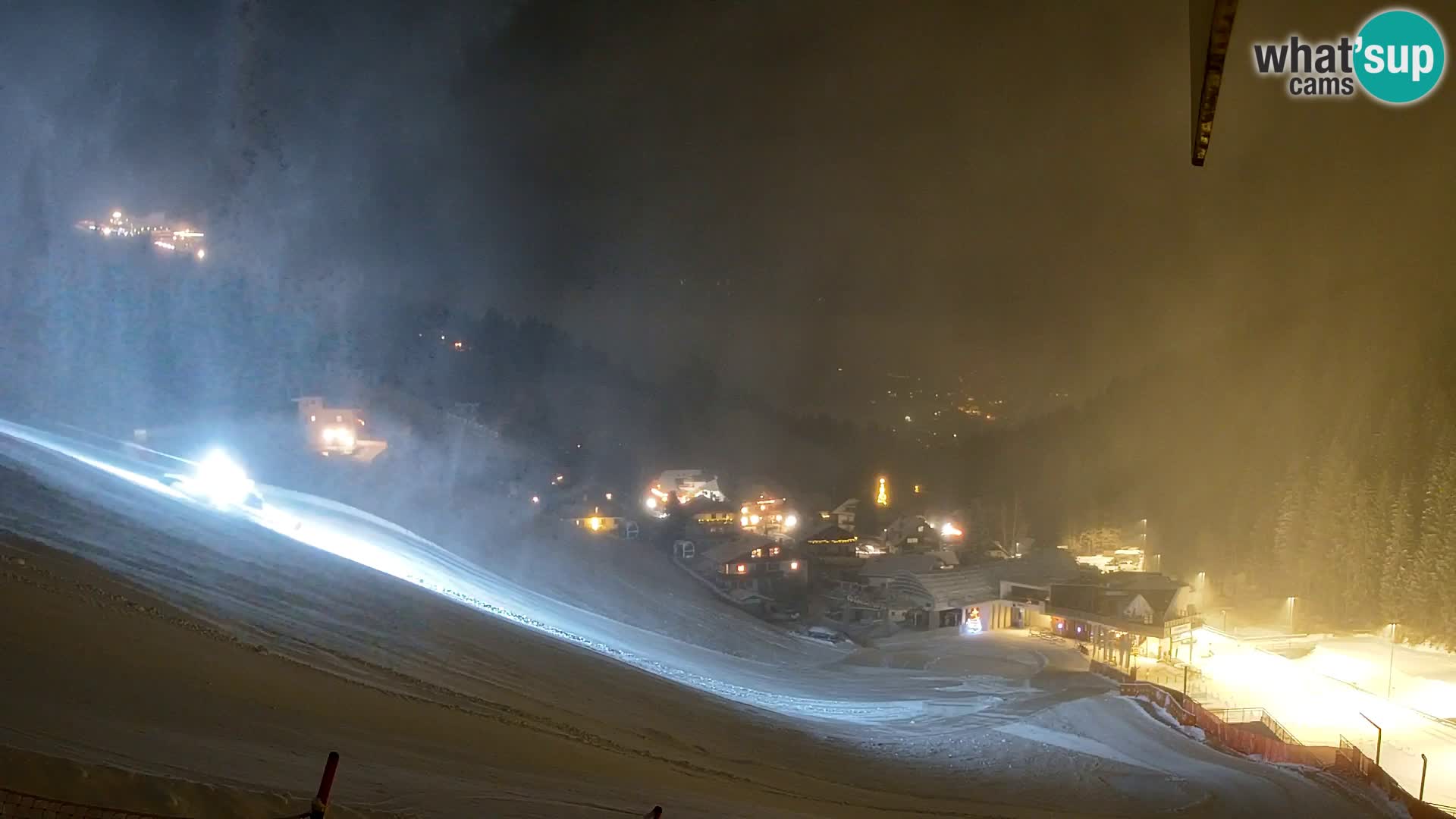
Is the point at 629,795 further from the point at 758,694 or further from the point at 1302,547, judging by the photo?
the point at 1302,547

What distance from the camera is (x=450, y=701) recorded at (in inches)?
408

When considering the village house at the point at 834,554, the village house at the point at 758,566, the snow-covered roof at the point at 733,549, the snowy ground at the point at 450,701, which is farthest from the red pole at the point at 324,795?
the village house at the point at 834,554

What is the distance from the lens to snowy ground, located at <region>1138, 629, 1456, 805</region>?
2016 centimetres

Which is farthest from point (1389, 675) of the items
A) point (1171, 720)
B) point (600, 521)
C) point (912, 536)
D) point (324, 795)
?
point (600, 521)

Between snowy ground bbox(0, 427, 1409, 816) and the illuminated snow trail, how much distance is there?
0.16m

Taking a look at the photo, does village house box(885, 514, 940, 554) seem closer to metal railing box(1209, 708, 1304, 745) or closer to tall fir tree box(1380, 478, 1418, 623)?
tall fir tree box(1380, 478, 1418, 623)

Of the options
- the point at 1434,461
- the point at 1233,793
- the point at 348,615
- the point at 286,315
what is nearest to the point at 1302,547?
the point at 1434,461

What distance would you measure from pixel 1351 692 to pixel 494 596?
998 inches

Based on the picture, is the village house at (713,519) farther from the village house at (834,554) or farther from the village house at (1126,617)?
the village house at (1126,617)

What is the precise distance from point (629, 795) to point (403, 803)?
2.50 metres

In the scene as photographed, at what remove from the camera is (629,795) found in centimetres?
812

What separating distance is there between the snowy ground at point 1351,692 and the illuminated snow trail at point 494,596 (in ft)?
35.6

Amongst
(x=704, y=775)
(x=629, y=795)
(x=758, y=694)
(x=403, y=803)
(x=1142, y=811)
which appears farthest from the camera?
(x=758, y=694)

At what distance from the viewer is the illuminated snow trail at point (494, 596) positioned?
18422 mm
